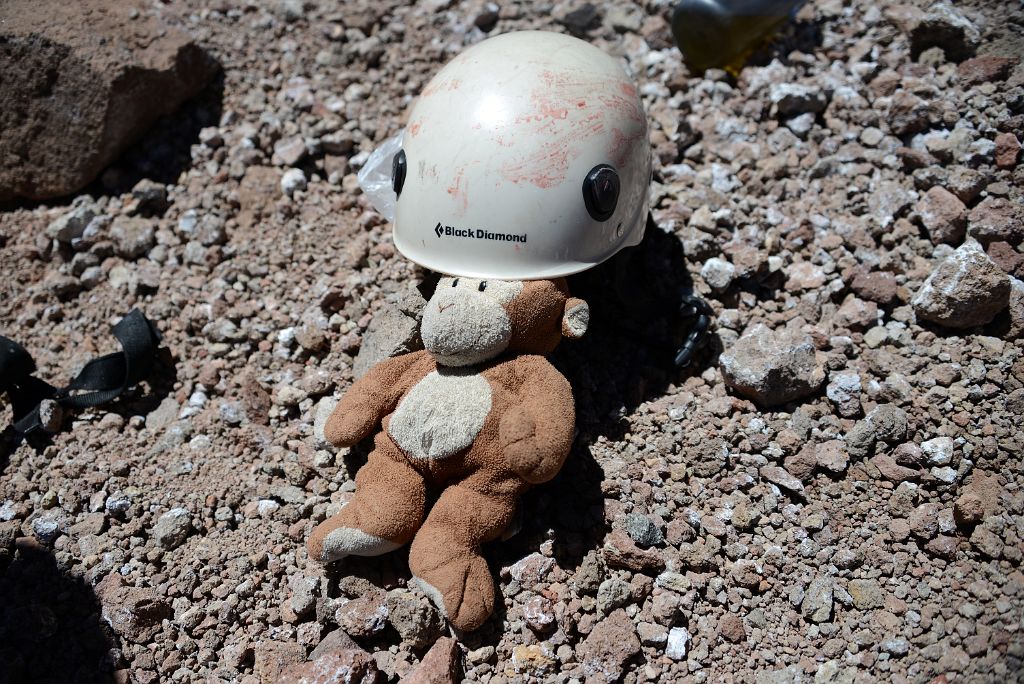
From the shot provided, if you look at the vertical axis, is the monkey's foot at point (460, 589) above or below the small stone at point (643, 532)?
above

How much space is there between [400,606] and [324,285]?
1.29 m

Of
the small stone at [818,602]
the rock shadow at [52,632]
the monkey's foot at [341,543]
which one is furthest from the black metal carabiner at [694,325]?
the rock shadow at [52,632]

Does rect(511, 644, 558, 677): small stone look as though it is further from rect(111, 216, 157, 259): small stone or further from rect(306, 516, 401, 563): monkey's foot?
rect(111, 216, 157, 259): small stone

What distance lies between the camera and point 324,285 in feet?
9.72

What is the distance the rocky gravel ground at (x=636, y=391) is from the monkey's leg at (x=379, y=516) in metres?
0.16

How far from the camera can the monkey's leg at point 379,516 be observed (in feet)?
7.41

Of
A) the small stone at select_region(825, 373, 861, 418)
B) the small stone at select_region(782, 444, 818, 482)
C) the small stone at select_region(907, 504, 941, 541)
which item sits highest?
the small stone at select_region(825, 373, 861, 418)

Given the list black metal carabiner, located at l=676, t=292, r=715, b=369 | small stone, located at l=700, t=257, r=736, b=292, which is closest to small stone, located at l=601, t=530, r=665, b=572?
black metal carabiner, located at l=676, t=292, r=715, b=369

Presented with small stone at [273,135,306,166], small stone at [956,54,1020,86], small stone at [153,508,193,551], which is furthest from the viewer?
small stone at [273,135,306,166]

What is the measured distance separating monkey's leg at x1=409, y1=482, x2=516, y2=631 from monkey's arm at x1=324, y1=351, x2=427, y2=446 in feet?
1.07

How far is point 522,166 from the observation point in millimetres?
2264

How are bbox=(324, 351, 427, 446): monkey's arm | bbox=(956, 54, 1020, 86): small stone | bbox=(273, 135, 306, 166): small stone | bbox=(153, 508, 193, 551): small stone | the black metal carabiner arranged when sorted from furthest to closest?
bbox=(273, 135, 306, 166): small stone, bbox=(956, 54, 1020, 86): small stone, the black metal carabiner, bbox=(153, 508, 193, 551): small stone, bbox=(324, 351, 427, 446): monkey's arm

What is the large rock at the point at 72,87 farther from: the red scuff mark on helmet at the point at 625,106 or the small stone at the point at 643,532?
the small stone at the point at 643,532

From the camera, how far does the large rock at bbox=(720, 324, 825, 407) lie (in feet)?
8.32
